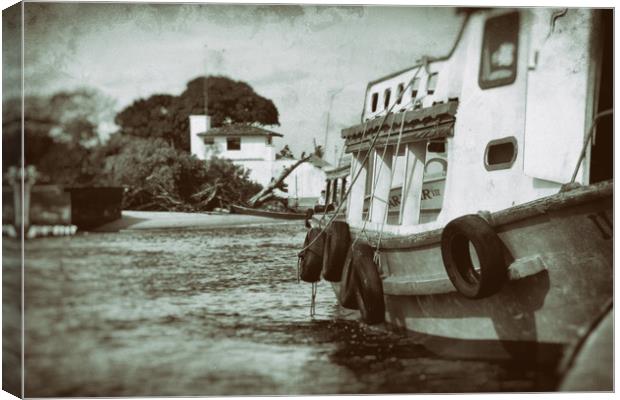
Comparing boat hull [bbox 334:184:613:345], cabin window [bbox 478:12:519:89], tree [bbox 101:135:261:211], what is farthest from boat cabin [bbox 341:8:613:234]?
tree [bbox 101:135:261:211]

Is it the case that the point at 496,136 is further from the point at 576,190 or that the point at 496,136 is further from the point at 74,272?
the point at 74,272

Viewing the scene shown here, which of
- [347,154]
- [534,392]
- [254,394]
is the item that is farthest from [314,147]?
[534,392]

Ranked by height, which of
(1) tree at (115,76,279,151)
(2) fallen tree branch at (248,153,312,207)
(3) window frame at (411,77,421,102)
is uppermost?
(3) window frame at (411,77,421,102)

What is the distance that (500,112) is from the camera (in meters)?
6.88

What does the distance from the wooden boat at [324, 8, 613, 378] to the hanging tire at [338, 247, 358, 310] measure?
3 cm

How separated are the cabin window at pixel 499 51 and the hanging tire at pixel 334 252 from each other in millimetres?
1875

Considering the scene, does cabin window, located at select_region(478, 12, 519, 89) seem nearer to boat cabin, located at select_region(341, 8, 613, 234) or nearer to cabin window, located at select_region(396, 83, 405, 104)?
boat cabin, located at select_region(341, 8, 613, 234)

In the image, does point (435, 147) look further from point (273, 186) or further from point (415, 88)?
point (273, 186)

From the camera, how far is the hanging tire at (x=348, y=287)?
7.49m

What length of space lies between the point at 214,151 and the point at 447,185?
197 cm

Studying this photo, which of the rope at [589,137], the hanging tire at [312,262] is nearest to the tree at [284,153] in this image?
the hanging tire at [312,262]

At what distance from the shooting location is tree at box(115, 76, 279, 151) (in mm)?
6820

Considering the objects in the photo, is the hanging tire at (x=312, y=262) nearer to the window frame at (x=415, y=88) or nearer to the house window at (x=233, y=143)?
the house window at (x=233, y=143)

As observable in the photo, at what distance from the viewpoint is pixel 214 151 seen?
7.29 m
